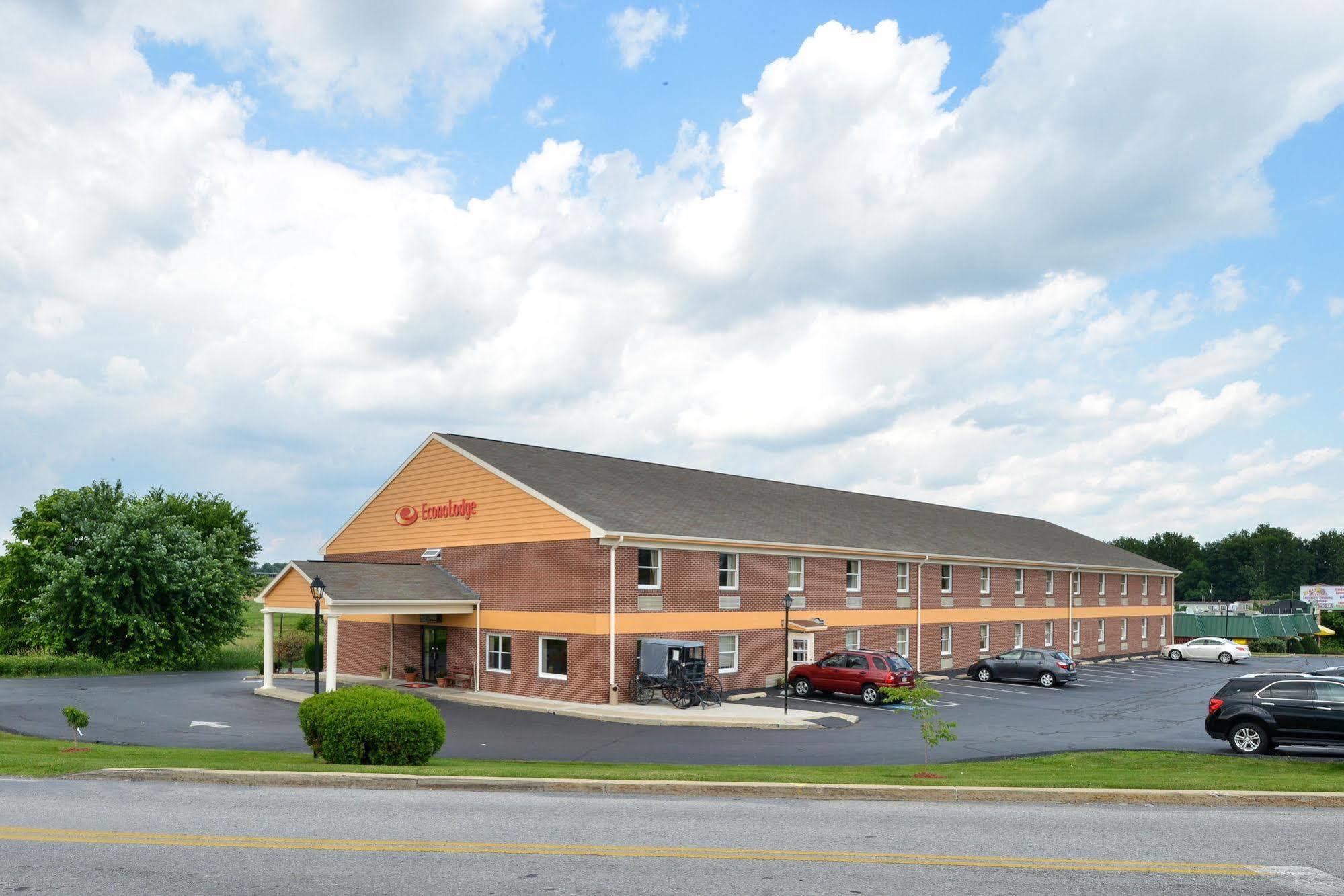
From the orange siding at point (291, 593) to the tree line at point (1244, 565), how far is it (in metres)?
144

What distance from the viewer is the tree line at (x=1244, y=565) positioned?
154 m

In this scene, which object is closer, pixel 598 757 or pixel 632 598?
pixel 598 757

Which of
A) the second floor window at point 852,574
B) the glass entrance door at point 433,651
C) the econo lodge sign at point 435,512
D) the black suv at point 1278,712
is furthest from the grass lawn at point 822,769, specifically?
the second floor window at point 852,574

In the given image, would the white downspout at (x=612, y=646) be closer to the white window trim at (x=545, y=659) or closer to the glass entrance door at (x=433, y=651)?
the white window trim at (x=545, y=659)

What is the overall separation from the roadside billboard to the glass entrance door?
93242mm

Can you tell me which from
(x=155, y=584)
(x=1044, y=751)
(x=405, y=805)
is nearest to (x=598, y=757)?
(x=405, y=805)

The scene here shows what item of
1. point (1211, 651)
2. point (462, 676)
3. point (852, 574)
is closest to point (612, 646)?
point (462, 676)

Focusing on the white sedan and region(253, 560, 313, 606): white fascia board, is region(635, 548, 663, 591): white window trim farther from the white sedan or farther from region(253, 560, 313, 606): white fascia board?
the white sedan

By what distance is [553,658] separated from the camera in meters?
29.6

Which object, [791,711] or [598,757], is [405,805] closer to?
[598,757]

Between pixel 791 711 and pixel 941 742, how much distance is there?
236 inches

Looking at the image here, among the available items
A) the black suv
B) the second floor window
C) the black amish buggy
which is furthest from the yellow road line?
the second floor window

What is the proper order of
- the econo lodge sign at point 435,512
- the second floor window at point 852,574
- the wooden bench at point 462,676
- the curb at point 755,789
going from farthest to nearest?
the second floor window at point 852,574 < the econo lodge sign at point 435,512 < the wooden bench at point 462,676 < the curb at point 755,789

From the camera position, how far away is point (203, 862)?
9188 mm
